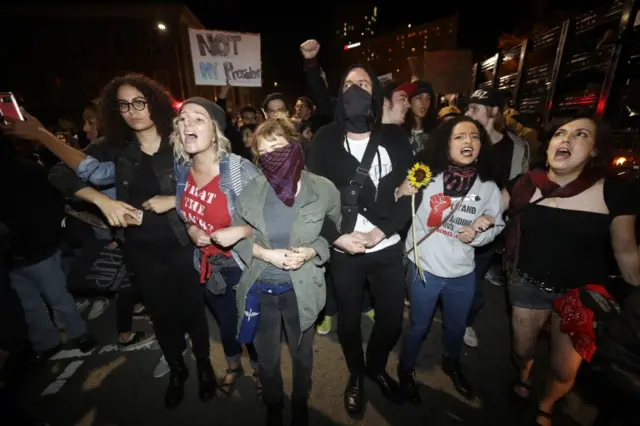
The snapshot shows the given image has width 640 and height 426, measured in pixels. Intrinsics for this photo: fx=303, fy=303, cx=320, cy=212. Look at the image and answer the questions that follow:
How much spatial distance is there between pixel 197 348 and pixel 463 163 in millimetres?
3163

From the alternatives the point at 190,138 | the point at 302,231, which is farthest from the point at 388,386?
the point at 190,138

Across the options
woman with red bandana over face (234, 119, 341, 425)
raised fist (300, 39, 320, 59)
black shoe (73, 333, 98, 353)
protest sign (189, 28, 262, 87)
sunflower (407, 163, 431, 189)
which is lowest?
black shoe (73, 333, 98, 353)

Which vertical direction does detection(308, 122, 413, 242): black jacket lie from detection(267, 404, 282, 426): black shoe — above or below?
above

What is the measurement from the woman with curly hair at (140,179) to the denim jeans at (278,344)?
0.98m

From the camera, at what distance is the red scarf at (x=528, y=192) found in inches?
90.5

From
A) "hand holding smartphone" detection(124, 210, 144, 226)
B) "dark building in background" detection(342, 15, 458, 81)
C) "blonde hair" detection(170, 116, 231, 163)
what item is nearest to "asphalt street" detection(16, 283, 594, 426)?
"hand holding smartphone" detection(124, 210, 144, 226)

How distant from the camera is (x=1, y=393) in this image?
2.37 meters

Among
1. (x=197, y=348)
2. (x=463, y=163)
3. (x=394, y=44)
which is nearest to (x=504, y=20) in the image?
(x=463, y=163)

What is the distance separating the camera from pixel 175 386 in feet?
10.2

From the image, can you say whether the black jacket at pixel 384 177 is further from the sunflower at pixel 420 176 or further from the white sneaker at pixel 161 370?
the white sneaker at pixel 161 370

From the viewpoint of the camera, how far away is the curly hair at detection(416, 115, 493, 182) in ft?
8.68

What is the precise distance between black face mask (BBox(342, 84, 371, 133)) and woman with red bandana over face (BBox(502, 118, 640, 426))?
1.50 meters

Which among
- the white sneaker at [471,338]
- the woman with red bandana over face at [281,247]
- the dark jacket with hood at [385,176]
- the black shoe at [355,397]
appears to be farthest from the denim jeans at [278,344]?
the white sneaker at [471,338]

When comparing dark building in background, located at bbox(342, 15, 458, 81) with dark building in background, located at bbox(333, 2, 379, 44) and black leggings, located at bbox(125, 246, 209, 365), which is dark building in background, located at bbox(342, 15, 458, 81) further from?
black leggings, located at bbox(125, 246, 209, 365)
